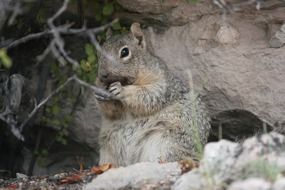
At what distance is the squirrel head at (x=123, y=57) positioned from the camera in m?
7.46

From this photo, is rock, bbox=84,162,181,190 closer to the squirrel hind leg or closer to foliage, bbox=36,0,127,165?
the squirrel hind leg

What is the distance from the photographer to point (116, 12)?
8.37 metres

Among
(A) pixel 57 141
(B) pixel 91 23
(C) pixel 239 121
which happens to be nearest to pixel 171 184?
(C) pixel 239 121

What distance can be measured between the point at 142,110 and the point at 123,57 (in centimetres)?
A: 61

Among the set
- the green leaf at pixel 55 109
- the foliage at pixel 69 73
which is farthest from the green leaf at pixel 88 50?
the green leaf at pixel 55 109

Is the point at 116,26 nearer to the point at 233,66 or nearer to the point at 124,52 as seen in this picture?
the point at 124,52

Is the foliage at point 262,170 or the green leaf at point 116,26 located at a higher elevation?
the green leaf at point 116,26

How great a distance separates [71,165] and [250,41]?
10.1 feet

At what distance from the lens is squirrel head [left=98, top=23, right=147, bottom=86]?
7.46 meters

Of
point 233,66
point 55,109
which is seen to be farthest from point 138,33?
point 55,109

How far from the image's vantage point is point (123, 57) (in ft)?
25.2

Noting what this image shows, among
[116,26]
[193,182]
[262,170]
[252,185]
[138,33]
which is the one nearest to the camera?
[252,185]

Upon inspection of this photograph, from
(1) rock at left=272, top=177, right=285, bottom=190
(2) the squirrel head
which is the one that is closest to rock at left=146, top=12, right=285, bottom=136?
→ (2) the squirrel head

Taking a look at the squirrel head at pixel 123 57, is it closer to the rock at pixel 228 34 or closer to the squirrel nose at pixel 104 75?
the squirrel nose at pixel 104 75
